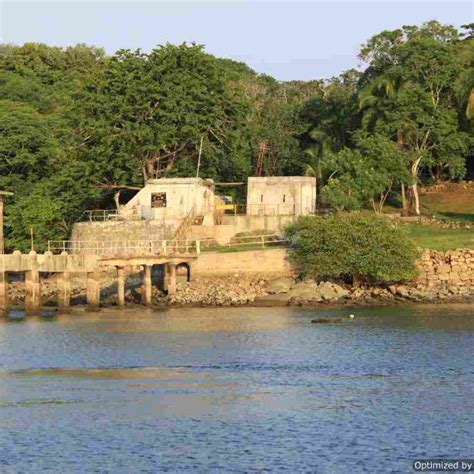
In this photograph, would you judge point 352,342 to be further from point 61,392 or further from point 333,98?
point 333,98

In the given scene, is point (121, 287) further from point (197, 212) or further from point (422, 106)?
point (422, 106)

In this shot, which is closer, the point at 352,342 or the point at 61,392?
the point at 61,392

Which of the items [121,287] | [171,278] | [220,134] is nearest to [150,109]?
[220,134]

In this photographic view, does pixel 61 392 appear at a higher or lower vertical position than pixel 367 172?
lower

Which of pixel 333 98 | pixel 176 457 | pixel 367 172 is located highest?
pixel 333 98

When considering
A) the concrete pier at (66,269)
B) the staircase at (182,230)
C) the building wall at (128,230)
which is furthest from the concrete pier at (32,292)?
the building wall at (128,230)

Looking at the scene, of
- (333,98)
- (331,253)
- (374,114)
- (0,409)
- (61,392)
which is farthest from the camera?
(333,98)

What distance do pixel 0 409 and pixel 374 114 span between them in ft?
182

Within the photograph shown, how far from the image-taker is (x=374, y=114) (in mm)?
94312

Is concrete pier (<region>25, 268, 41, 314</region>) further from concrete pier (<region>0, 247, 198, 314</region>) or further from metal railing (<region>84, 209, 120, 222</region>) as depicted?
metal railing (<region>84, 209, 120, 222</region>)

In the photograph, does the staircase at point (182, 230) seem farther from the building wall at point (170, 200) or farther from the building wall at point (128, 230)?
the building wall at point (170, 200)

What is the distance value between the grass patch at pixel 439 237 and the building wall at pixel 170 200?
13953 millimetres

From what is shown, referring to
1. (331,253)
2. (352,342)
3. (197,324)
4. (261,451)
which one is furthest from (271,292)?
(261,451)

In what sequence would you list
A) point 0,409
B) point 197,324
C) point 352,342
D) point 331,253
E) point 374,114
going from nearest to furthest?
point 0,409 → point 352,342 → point 197,324 → point 331,253 → point 374,114
